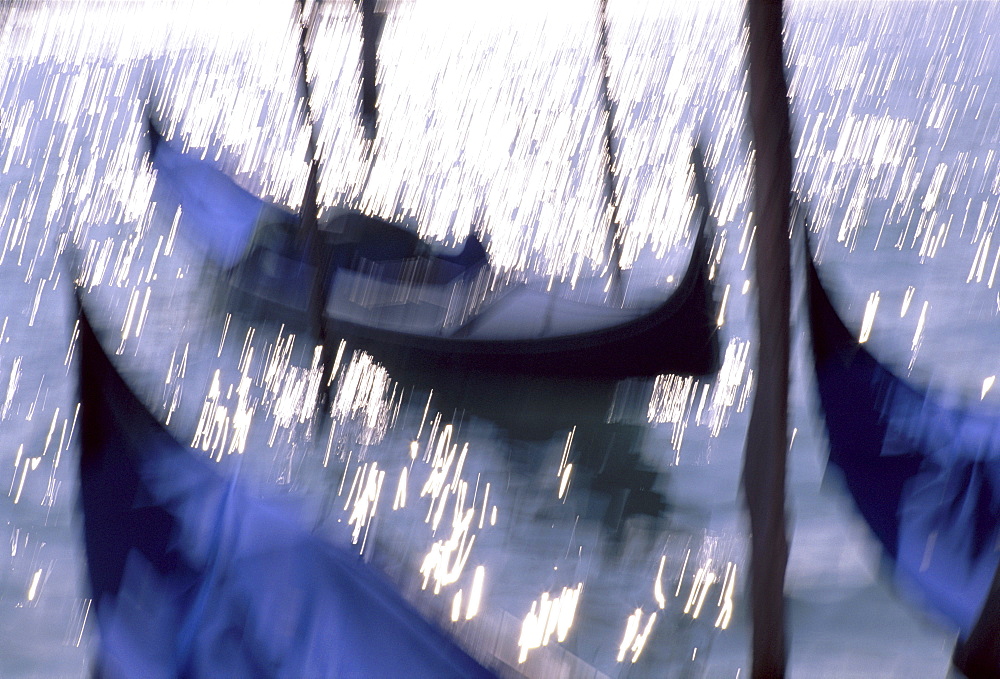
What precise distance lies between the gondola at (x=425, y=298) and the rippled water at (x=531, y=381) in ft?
0.32

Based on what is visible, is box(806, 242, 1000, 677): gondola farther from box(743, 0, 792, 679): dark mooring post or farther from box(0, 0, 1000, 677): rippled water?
box(743, 0, 792, 679): dark mooring post

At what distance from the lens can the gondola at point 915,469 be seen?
5.15 feet

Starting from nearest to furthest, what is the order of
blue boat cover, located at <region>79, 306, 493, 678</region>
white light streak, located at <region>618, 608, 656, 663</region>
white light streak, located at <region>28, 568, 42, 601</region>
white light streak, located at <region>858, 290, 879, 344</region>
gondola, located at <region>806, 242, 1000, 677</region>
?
blue boat cover, located at <region>79, 306, 493, 678</region>, gondola, located at <region>806, 242, 1000, 677</region>, white light streak, located at <region>618, 608, 656, 663</region>, white light streak, located at <region>28, 568, 42, 601</region>, white light streak, located at <region>858, 290, 879, 344</region>

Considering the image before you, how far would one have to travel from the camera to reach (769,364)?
1197 millimetres

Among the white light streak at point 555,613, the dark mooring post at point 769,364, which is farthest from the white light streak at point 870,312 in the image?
the dark mooring post at point 769,364

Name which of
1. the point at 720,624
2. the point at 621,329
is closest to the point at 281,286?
the point at 621,329

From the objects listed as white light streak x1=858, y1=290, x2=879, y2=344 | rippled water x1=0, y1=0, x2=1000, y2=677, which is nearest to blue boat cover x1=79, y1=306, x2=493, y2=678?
rippled water x1=0, y1=0, x2=1000, y2=677

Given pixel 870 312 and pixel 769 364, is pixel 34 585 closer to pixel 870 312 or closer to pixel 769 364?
pixel 769 364

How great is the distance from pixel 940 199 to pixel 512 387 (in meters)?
3.51

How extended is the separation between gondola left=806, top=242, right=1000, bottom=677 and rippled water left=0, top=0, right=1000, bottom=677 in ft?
0.28

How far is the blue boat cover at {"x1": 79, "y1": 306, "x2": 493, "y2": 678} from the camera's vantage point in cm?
114

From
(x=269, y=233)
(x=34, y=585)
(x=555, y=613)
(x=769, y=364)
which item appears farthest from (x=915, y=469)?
(x=269, y=233)

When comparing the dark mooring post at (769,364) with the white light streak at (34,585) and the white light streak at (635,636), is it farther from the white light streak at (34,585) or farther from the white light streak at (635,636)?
the white light streak at (34,585)

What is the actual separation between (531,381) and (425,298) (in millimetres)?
496
